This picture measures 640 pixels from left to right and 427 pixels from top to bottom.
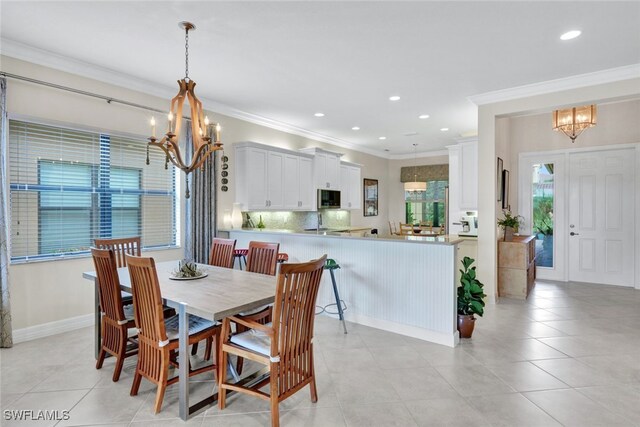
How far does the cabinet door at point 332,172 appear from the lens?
22.6 ft

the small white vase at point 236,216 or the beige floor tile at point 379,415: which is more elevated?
the small white vase at point 236,216

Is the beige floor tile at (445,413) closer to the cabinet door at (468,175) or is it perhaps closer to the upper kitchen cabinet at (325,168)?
the cabinet door at (468,175)

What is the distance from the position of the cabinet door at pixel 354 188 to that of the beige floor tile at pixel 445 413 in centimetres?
576

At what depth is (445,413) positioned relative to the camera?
7.24ft

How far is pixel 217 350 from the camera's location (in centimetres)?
243

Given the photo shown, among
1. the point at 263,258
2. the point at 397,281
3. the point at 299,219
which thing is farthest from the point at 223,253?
the point at 299,219

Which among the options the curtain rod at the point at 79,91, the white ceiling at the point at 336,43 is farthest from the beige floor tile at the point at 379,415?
the curtain rod at the point at 79,91

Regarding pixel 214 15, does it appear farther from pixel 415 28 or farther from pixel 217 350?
pixel 217 350

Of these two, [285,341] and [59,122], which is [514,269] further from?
[59,122]

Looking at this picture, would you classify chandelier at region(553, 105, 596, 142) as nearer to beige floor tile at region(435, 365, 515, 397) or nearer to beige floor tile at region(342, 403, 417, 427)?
beige floor tile at region(435, 365, 515, 397)

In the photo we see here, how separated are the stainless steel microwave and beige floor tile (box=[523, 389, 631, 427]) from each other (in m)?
4.78

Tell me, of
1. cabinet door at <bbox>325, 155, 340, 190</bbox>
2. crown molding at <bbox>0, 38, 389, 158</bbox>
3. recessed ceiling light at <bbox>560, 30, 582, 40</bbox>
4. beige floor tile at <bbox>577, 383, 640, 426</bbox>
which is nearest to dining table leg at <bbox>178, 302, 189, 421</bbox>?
beige floor tile at <bbox>577, 383, 640, 426</bbox>

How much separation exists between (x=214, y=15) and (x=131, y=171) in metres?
2.39

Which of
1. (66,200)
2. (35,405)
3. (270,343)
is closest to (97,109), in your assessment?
(66,200)
